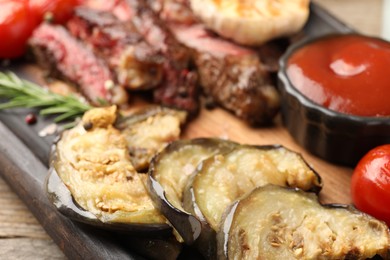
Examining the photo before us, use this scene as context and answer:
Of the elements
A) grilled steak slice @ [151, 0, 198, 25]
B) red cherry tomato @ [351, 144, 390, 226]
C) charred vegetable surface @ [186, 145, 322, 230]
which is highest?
grilled steak slice @ [151, 0, 198, 25]

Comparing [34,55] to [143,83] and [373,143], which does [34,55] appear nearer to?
[143,83]

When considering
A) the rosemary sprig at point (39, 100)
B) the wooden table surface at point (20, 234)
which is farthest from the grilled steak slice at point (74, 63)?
the wooden table surface at point (20, 234)

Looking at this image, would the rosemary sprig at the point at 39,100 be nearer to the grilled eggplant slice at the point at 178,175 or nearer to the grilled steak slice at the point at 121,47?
the grilled steak slice at the point at 121,47

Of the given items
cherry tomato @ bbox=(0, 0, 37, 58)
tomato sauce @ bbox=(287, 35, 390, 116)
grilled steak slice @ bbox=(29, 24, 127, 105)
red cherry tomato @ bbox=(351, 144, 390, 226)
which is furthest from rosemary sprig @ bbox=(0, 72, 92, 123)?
red cherry tomato @ bbox=(351, 144, 390, 226)

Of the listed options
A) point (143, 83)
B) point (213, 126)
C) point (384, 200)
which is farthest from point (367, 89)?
point (143, 83)

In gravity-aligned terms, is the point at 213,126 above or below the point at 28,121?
below

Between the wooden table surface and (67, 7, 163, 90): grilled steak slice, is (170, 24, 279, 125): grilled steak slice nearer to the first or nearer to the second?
(67, 7, 163, 90): grilled steak slice
